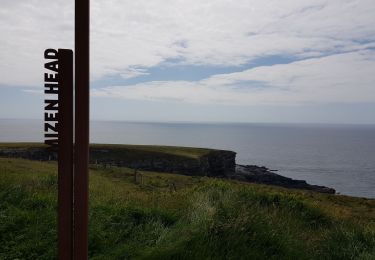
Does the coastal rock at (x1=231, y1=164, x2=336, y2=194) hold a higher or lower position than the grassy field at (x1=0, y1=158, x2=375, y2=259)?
lower

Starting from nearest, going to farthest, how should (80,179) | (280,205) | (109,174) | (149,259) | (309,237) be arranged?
1. (80,179)
2. (149,259)
3. (309,237)
4. (280,205)
5. (109,174)

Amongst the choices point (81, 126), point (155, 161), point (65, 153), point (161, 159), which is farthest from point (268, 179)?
point (81, 126)

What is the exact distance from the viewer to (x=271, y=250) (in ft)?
22.3

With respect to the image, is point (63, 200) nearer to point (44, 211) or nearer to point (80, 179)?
point (80, 179)

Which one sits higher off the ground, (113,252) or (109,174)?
(113,252)

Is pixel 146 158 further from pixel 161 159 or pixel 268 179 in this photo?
pixel 268 179

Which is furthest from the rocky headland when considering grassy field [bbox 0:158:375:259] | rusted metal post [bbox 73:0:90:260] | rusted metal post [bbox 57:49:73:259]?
rusted metal post [bbox 73:0:90:260]

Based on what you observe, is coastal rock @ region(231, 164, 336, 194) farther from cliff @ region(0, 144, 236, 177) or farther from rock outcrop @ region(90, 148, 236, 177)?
rock outcrop @ region(90, 148, 236, 177)

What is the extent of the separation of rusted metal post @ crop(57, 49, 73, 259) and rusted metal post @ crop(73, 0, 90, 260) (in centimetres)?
16

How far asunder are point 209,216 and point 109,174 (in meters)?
27.7

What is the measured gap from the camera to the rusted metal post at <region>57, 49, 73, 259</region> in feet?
15.8

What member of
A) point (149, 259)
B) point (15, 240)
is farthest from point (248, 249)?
point (15, 240)

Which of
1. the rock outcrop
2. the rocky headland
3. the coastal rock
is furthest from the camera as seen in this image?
the coastal rock

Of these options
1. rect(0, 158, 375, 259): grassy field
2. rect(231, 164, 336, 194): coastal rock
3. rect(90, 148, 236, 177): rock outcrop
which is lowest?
rect(231, 164, 336, 194): coastal rock
